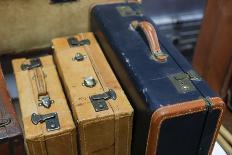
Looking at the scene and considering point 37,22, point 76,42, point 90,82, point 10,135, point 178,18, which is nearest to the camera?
Result: point 10,135

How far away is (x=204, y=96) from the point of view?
132 cm

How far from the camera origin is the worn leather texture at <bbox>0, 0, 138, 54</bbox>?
1.79 meters

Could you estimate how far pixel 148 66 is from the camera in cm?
145

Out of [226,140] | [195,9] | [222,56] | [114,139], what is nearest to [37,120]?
[114,139]

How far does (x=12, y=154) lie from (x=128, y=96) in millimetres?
524

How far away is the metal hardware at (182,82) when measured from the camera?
1.35 m

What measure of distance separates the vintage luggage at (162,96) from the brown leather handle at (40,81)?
330mm

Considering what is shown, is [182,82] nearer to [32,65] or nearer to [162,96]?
[162,96]

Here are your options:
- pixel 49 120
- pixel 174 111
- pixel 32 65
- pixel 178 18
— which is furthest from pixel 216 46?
pixel 49 120

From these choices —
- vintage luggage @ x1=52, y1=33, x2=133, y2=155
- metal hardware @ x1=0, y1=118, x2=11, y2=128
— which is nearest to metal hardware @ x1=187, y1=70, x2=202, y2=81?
vintage luggage @ x1=52, y1=33, x2=133, y2=155

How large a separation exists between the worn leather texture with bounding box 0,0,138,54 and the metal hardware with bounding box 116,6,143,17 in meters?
0.14

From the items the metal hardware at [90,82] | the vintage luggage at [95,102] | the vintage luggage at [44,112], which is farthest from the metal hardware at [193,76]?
the vintage luggage at [44,112]

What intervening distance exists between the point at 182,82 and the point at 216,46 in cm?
90

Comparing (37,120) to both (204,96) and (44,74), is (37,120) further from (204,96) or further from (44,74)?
(204,96)
